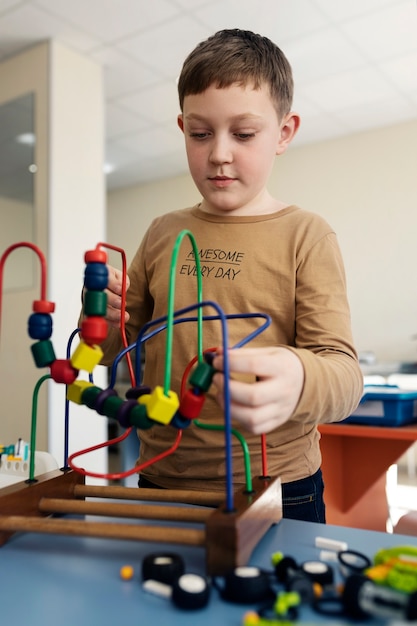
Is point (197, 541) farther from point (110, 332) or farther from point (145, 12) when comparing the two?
point (145, 12)

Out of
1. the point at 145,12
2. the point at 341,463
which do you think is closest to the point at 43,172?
the point at 145,12

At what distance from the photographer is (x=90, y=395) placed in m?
0.52

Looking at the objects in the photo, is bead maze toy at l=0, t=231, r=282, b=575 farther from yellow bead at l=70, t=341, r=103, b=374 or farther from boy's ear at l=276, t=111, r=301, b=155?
boy's ear at l=276, t=111, r=301, b=155

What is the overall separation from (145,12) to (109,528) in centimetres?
252

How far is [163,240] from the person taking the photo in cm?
80

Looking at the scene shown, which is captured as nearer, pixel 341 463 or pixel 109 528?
pixel 109 528

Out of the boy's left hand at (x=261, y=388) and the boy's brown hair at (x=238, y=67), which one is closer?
the boy's left hand at (x=261, y=388)

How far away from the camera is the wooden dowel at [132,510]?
50cm

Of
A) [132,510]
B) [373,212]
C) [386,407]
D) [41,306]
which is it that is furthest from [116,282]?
[373,212]

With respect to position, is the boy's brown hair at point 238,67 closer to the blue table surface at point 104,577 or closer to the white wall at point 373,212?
the blue table surface at point 104,577

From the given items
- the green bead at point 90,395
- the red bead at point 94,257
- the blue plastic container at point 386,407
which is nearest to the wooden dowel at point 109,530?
the green bead at point 90,395

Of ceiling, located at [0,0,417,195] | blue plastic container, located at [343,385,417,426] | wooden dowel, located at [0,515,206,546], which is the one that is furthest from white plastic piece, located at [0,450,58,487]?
ceiling, located at [0,0,417,195]

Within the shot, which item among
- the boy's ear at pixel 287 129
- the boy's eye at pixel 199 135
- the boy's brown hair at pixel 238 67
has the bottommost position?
the boy's eye at pixel 199 135

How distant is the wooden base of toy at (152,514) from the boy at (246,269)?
11 centimetres
